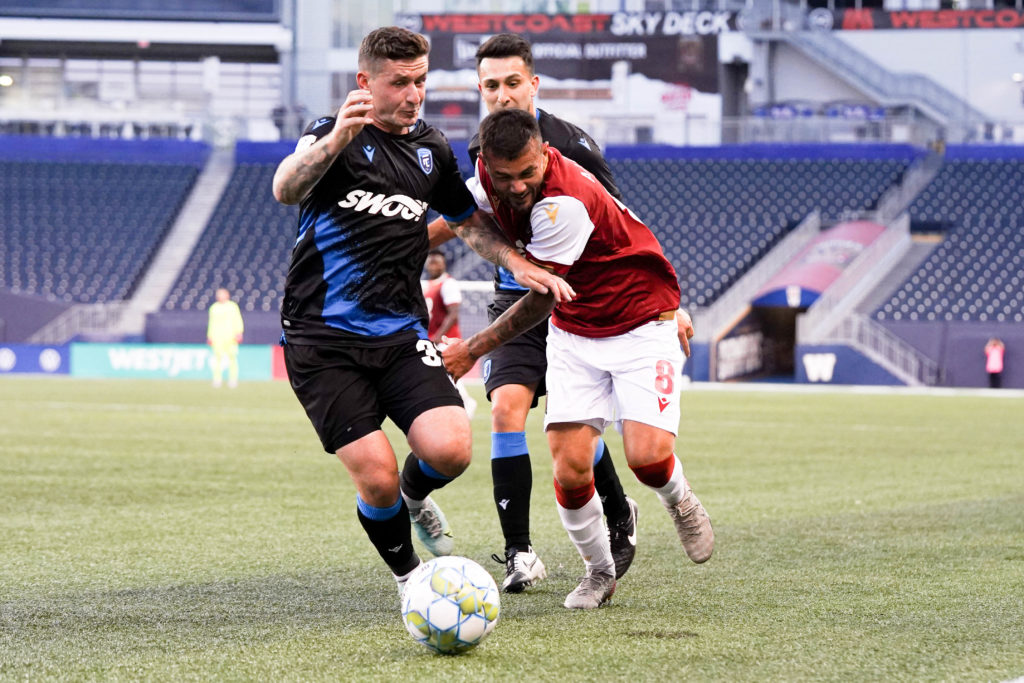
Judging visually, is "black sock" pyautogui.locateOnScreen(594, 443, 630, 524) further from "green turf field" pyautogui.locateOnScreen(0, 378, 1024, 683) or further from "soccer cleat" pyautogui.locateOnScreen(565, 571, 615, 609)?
"soccer cleat" pyautogui.locateOnScreen(565, 571, 615, 609)

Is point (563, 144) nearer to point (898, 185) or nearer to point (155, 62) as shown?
point (898, 185)

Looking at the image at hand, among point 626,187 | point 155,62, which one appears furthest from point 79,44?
point 626,187

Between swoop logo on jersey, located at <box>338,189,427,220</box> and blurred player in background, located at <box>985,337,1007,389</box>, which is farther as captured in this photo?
blurred player in background, located at <box>985,337,1007,389</box>

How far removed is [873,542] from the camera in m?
6.61

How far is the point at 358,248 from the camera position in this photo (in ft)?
15.7

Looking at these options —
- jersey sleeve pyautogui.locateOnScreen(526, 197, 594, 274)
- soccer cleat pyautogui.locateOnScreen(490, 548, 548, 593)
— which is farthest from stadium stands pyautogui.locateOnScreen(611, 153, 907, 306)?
jersey sleeve pyautogui.locateOnScreen(526, 197, 594, 274)

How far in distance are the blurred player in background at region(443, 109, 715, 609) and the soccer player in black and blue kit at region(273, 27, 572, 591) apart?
220 mm

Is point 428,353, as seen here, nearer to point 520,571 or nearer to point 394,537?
point 394,537

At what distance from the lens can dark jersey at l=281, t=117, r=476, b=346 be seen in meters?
4.78

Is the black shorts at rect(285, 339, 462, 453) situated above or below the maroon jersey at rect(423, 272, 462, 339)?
above

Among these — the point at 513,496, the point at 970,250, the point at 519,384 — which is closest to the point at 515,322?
the point at 519,384

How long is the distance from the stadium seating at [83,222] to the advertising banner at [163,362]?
144 inches

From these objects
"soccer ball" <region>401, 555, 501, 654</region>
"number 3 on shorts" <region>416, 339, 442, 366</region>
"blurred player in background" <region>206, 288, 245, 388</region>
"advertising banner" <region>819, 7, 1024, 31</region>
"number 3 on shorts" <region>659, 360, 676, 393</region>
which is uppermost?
"advertising banner" <region>819, 7, 1024, 31</region>

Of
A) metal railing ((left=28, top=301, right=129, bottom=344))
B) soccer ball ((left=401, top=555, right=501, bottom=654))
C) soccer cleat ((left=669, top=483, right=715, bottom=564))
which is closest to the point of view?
soccer ball ((left=401, top=555, right=501, bottom=654))
